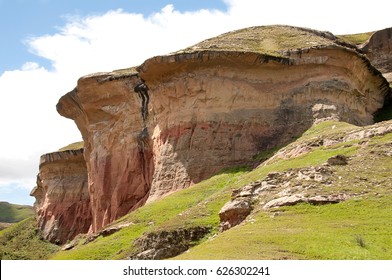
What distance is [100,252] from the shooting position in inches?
1027

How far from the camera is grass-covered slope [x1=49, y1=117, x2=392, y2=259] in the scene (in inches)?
579

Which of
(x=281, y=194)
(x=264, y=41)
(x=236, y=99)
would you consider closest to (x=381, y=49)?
(x=264, y=41)

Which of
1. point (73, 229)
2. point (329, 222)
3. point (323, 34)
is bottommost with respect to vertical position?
point (73, 229)

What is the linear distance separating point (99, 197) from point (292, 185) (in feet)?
96.5

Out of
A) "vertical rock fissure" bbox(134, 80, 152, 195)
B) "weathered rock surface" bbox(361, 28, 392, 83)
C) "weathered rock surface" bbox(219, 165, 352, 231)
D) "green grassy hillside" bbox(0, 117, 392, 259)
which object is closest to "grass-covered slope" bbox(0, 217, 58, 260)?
"vertical rock fissure" bbox(134, 80, 152, 195)

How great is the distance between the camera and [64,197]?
208 ft

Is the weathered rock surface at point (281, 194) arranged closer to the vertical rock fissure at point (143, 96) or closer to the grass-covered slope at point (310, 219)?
the grass-covered slope at point (310, 219)

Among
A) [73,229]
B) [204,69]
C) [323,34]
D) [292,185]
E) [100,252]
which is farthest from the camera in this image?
[73,229]

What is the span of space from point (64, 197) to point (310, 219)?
49.6m

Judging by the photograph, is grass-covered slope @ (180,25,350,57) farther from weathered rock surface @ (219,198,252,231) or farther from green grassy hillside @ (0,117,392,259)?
weathered rock surface @ (219,198,252,231)

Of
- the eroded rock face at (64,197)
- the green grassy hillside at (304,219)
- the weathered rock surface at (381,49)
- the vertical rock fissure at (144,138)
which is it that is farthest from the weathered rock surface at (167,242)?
the weathered rock surface at (381,49)

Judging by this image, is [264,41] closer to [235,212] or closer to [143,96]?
[143,96]
